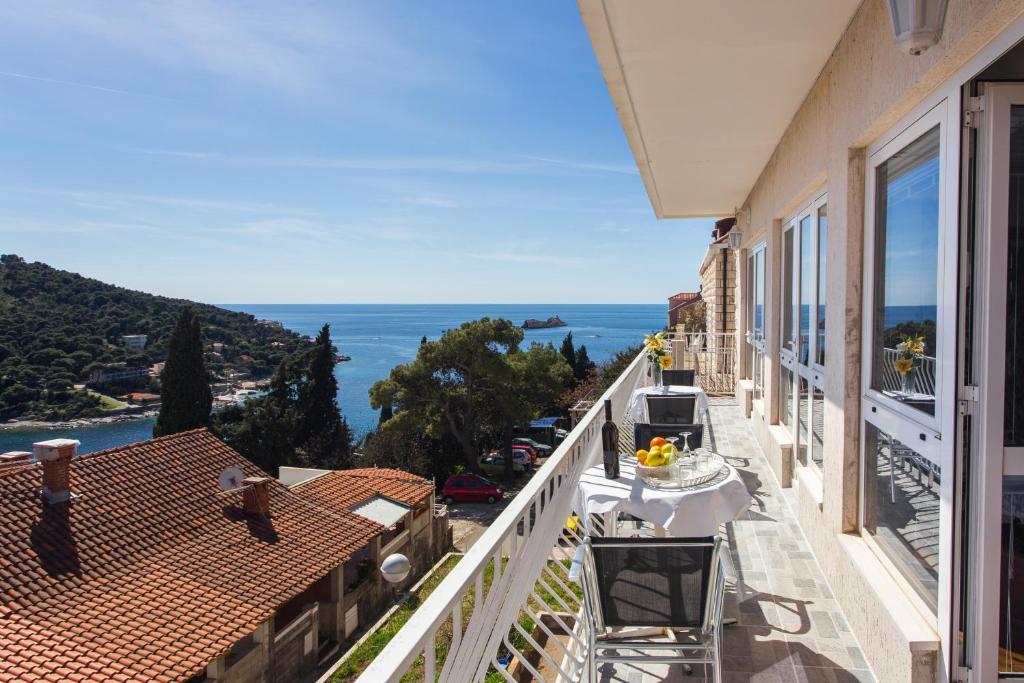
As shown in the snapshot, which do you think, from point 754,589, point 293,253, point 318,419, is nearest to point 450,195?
point 293,253

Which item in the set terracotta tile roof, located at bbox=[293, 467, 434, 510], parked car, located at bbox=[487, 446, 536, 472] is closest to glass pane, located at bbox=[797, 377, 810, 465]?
terracotta tile roof, located at bbox=[293, 467, 434, 510]

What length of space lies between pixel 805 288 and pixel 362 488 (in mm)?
17618

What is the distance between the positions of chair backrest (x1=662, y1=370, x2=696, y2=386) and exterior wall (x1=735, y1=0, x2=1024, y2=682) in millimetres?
2827

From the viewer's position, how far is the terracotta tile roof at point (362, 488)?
19.0 m

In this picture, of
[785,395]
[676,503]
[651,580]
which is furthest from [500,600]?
[785,395]

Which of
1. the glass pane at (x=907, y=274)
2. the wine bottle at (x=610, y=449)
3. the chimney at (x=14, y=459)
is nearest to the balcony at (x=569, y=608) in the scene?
the wine bottle at (x=610, y=449)

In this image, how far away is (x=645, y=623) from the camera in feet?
7.34

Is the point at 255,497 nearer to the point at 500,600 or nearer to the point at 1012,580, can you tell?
the point at 500,600

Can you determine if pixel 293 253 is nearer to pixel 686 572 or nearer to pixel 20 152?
pixel 20 152

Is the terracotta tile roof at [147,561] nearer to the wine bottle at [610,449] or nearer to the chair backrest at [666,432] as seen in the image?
the chair backrest at [666,432]

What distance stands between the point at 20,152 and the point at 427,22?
71.8m

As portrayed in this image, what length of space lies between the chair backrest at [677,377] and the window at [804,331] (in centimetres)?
146

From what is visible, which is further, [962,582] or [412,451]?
[412,451]

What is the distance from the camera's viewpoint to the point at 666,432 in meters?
4.66
